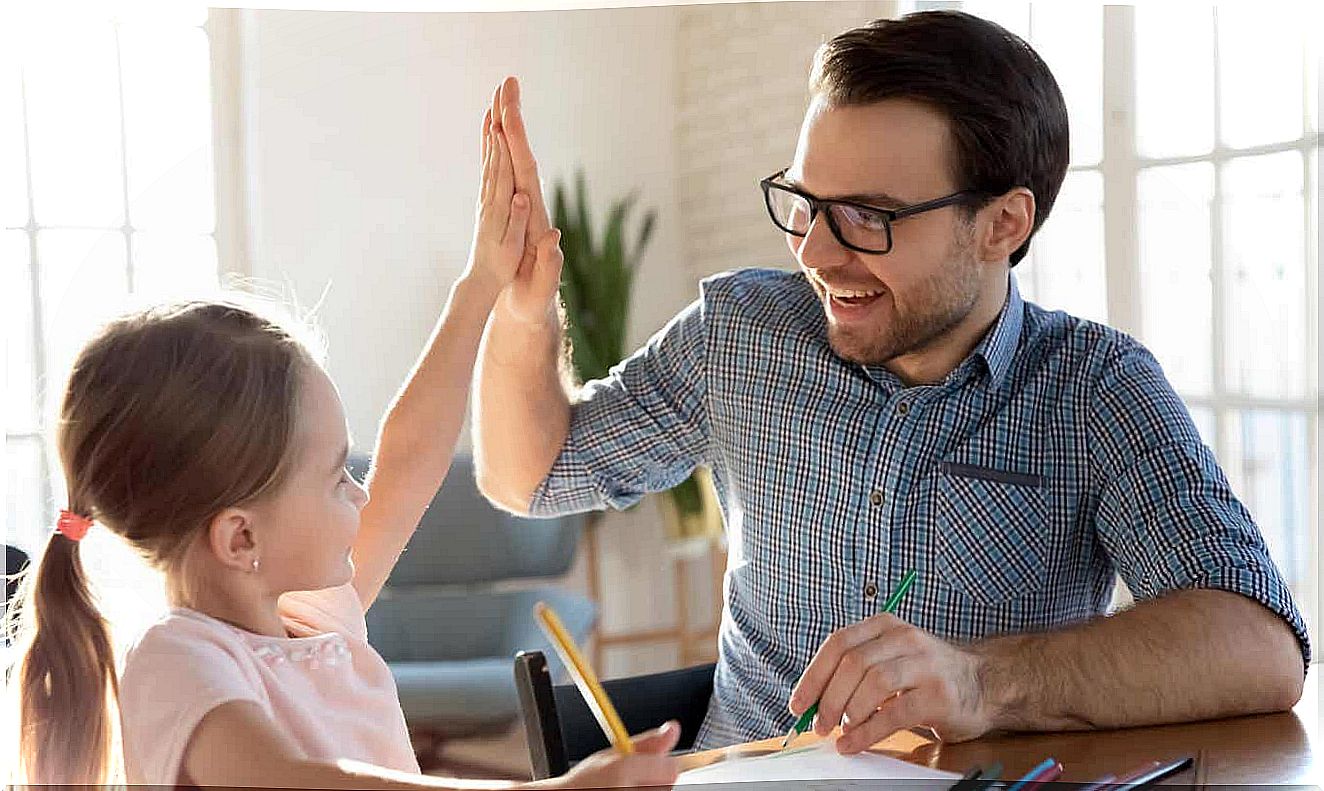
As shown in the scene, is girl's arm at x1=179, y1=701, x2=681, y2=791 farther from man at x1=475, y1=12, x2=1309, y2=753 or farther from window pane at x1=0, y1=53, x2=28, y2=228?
window pane at x1=0, y1=53, x2=28, y2=228

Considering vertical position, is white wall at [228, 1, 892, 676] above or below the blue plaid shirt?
above

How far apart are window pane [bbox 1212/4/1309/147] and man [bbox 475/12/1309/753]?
0.79 m

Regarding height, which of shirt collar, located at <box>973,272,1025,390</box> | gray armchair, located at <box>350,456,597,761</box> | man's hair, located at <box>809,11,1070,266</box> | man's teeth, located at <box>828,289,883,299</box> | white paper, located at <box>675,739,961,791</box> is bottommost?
gray armchair, located at <box>350,456,597,761</box>

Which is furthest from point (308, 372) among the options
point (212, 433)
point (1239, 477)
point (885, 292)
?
point (1239, 477)

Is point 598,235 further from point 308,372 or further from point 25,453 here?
point 308,372

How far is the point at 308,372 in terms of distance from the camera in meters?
0.82

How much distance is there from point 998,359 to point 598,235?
2.26 meters

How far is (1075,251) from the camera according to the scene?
2.29m

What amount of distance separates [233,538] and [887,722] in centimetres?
40

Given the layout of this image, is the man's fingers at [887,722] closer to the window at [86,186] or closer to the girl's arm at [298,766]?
the girl's arm at [298,766]

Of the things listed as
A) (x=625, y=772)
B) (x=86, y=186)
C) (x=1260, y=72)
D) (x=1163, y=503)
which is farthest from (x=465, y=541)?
(x=625, y=772)

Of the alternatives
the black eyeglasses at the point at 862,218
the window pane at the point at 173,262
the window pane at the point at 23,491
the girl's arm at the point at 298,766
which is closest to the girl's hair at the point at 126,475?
the girl's arm at the point at 298,766

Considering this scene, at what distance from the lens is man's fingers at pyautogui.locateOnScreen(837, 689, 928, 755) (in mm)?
879

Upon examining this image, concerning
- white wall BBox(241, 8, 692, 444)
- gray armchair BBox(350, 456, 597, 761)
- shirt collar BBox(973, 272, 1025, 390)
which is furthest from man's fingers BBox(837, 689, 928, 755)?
white wall BBox(241, 8, 692, 444)
